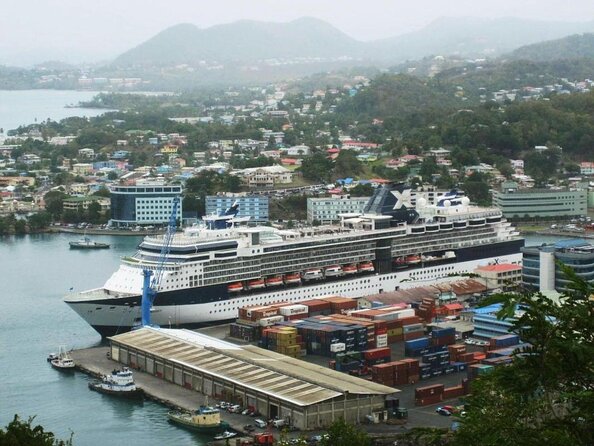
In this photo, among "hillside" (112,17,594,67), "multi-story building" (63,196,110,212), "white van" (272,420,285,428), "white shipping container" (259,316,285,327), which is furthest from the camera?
"hillside" (112,17,594,67)

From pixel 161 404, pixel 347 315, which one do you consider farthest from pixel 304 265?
pixel 161 404

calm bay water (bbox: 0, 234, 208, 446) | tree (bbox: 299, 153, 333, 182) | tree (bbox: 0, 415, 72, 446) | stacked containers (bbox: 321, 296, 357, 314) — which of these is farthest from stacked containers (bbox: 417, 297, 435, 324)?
tree (bbox: 299, 153, 333, 182)

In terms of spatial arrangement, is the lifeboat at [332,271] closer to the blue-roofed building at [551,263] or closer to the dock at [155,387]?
the blue-roofed building at [551,263]

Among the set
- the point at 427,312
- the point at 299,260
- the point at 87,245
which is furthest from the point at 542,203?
the point at 427,312

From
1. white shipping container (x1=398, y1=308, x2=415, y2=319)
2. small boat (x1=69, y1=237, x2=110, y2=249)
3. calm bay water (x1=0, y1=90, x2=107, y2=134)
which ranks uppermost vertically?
white shipping container (x1=398, y1=308, x2=415, y2=319)

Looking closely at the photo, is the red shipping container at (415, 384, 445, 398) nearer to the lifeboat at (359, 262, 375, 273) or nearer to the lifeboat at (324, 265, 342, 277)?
the lifeboat at (324, 265, 342, 277)

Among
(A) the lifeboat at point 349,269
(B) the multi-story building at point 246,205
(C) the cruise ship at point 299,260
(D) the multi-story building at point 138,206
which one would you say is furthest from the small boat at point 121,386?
(D) the multi-story building at point 138,206

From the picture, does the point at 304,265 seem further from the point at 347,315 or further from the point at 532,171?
the point at 532,171
